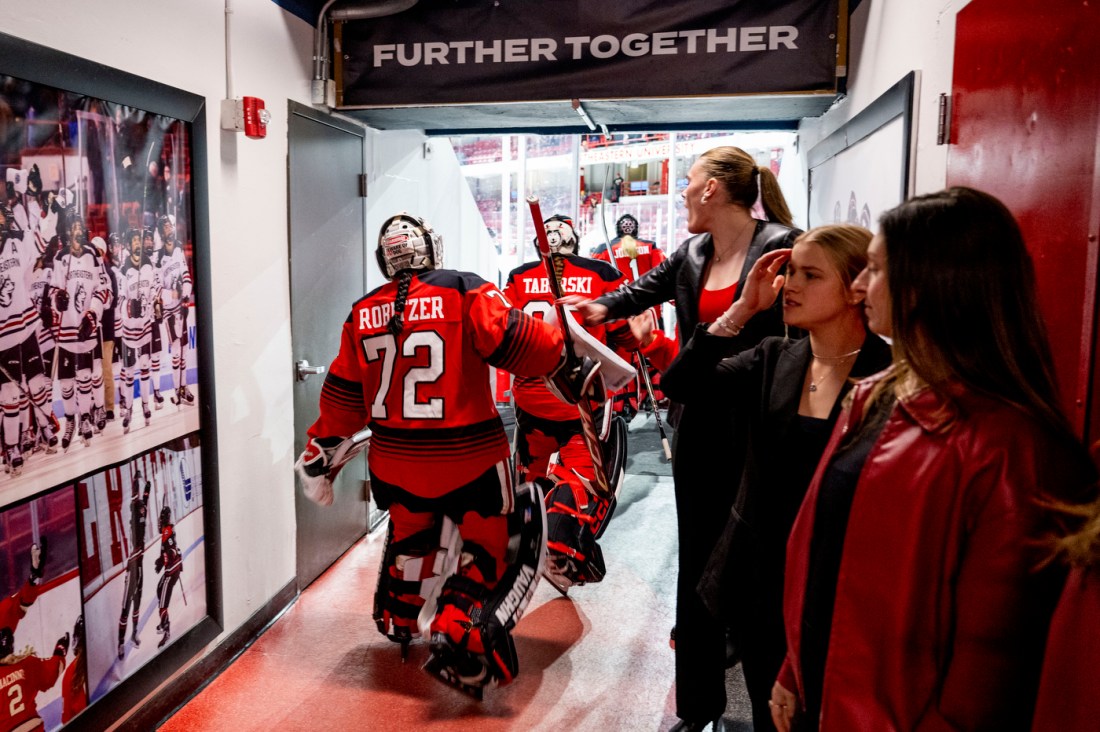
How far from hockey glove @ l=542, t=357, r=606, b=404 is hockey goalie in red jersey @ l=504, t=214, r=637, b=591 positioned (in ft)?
2.27

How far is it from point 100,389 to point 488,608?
1.35 meters

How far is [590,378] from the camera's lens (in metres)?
2.80

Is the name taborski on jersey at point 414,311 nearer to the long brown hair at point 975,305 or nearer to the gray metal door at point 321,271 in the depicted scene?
the gray metal door at point 321,271

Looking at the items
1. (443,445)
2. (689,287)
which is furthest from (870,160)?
(443,445)

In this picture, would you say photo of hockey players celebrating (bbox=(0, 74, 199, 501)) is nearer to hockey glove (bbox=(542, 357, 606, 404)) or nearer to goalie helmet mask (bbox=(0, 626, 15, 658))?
goalie helmet mask (bbox=(0, 626, 15, 658))

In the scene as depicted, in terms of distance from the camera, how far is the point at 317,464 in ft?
9.59

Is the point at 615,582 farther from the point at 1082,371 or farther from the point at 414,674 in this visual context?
the point at 1082,371

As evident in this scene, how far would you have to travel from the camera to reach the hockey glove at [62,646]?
2156mm

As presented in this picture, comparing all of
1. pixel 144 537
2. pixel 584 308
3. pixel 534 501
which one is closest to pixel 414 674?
pixel 534 501

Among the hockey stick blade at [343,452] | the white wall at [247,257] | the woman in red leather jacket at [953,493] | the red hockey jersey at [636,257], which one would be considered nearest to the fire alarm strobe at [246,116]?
the white wall at [247,257]

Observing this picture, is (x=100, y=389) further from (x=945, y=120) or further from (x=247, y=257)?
(x=945, y=120)

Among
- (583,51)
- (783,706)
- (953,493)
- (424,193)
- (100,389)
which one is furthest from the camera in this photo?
(424,193)

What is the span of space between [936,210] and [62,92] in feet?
6.81

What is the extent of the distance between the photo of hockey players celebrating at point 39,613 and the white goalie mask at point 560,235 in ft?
8.42
